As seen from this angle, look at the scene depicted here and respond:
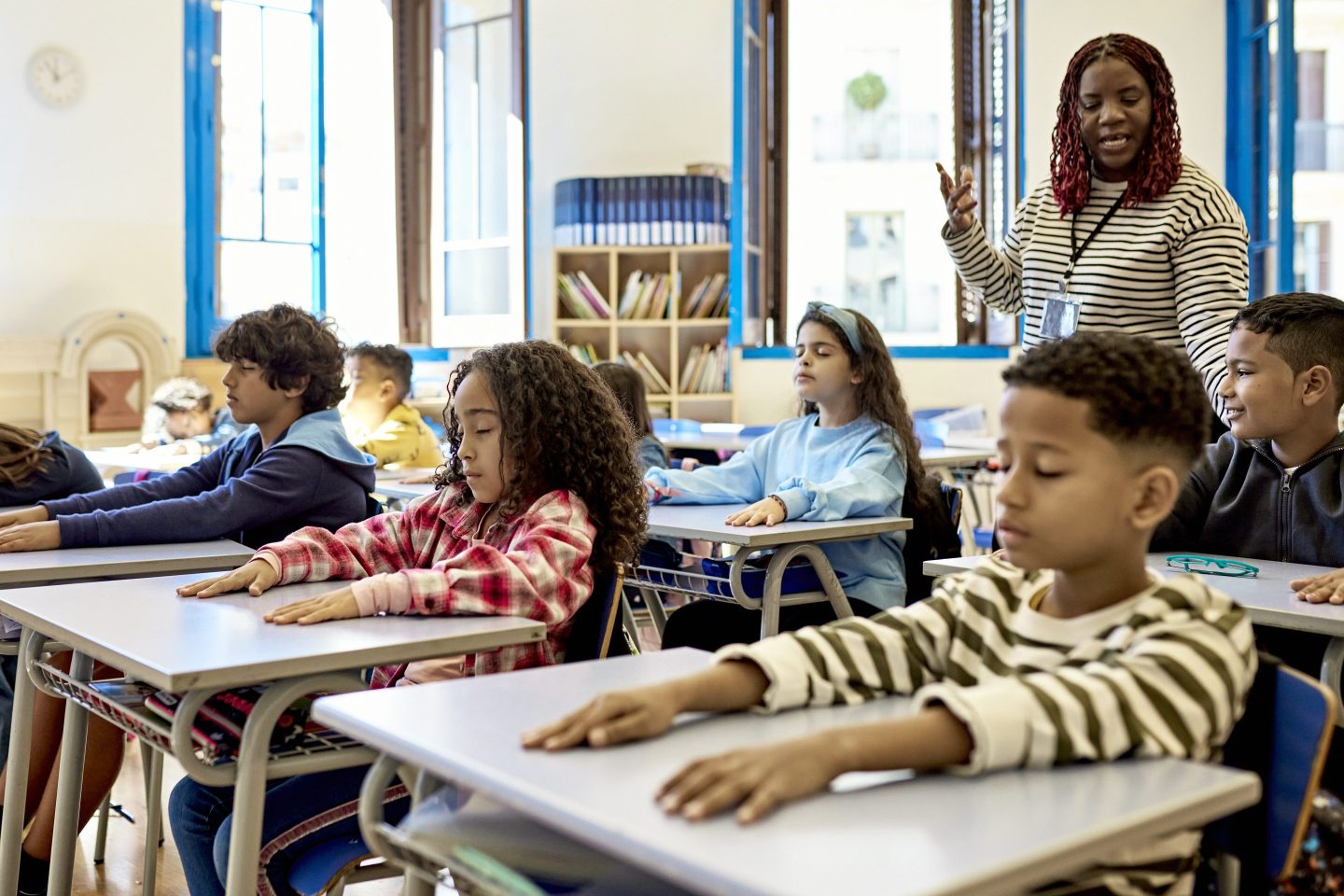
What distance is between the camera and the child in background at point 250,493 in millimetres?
2469

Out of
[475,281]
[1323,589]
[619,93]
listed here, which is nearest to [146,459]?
[475,281]

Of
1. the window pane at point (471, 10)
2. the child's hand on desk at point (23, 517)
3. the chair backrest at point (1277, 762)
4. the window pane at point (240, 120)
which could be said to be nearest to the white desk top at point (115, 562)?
the child's hand on desk at point (23, 517)

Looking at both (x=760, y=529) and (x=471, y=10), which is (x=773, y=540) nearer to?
(x=760, y=529)

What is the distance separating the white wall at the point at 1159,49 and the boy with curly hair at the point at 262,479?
171 inches

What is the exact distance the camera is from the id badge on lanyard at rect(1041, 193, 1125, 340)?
8.34ft

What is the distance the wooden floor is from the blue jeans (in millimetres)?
745

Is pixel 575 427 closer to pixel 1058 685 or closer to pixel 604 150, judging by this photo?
pixel 1058 685

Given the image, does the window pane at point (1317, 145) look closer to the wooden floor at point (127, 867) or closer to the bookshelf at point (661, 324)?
the bookshelf at point (661, 324)

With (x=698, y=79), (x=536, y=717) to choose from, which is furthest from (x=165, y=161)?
(x=536, y=717)

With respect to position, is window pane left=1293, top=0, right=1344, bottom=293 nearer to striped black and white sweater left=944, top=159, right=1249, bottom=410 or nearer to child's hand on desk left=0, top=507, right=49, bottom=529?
striped black and white sweater left=944, top=159, right=1249, bottom=410

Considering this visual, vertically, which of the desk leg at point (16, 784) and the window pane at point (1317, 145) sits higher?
the window pane at point (1317, 145)

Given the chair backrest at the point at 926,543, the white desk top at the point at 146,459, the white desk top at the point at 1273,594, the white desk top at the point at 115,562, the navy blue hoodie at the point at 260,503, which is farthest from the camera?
the white desk top at the point at 146,459

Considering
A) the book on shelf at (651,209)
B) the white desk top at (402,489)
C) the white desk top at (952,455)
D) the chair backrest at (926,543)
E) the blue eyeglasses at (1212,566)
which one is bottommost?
the chair backrest at (926,543)

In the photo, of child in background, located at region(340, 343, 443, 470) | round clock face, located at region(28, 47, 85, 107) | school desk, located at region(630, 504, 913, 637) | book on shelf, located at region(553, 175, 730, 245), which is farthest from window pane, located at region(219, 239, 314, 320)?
school desk, located at region(630, 504, 913, 637)
